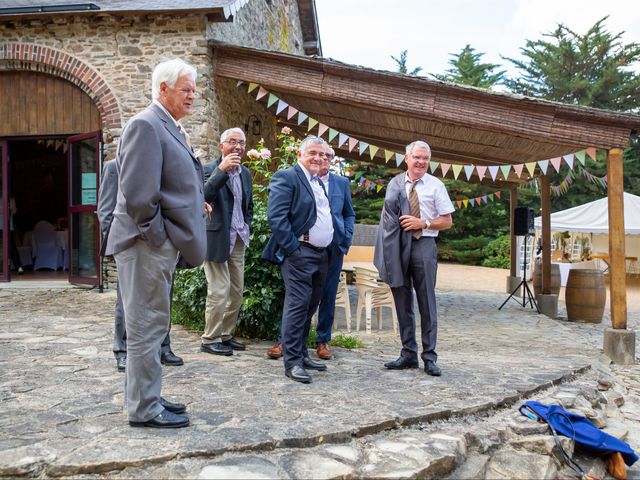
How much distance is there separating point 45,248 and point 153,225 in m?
10.2

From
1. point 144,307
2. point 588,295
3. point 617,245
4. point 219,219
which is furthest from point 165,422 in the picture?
point 588,295

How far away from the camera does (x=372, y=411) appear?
3.00 metres

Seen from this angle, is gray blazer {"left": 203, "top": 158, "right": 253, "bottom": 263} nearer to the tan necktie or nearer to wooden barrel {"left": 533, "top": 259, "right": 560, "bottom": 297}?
the tan necktie

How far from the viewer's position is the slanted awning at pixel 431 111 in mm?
5668

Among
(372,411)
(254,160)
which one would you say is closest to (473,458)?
(372,411)

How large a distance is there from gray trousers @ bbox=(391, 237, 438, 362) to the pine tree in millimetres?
20150

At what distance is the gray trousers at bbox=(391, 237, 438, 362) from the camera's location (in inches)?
156

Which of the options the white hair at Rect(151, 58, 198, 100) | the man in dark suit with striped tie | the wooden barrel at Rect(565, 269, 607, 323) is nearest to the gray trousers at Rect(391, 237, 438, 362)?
the man in dark suit with striped tie

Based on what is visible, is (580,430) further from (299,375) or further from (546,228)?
(546,228)

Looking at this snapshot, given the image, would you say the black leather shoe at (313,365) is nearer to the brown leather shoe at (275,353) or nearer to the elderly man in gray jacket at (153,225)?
the brown leather shoe at (275,353)

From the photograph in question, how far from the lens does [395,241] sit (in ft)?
13.2

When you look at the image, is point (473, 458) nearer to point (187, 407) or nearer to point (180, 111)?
point (187, 407)

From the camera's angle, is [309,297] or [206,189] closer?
[309,297]

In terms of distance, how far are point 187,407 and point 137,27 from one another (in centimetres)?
631
